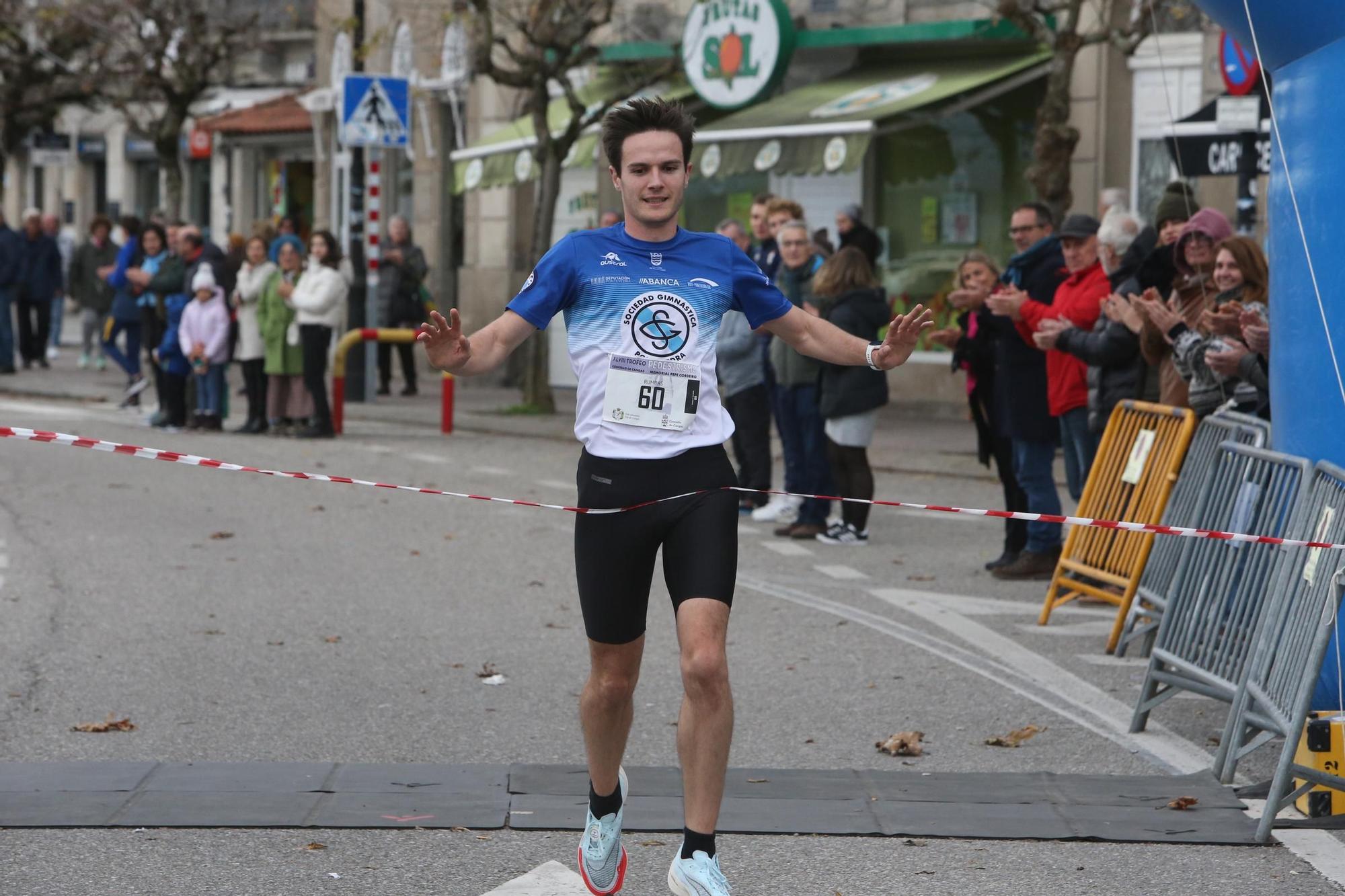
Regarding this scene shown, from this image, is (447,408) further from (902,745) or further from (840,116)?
(902,745)

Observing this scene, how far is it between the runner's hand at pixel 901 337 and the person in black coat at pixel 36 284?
22452 mm

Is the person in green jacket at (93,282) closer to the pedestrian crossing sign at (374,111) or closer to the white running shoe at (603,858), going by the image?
the pedestrian crossing sign at (374,111)

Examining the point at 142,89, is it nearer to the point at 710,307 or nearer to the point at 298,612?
the point at 298,612

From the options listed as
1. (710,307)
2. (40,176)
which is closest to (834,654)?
(710,307)

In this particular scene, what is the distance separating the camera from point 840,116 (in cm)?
2023

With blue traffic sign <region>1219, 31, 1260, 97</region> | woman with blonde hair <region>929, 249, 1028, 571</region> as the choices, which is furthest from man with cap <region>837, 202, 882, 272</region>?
woman with blonde hair <region>929, 249, 1028, 571</region>

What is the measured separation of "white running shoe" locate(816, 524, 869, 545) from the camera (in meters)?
12.2

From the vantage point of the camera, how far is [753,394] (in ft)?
42.1

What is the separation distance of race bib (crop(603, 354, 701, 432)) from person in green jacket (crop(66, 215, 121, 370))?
2241 centimetres

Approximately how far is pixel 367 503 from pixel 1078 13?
7098 millimetres

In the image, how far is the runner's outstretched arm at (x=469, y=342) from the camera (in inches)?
197

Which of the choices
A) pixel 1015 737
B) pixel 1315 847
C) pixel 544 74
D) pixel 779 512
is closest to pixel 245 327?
pixel 544 74

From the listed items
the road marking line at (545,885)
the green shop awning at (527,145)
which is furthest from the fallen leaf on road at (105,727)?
the green shop awning at (527,145)

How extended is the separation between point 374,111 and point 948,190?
5918 millimetres
